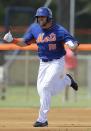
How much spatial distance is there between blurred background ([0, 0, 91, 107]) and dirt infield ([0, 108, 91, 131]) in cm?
159

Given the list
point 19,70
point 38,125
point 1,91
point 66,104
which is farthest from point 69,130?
point 19,70

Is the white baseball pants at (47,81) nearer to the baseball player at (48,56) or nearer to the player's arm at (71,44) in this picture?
the baseball player at (48,56)

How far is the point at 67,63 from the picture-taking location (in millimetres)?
17344

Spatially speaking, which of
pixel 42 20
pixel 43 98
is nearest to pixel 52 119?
pixel 43 98

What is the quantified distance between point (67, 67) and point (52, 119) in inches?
164

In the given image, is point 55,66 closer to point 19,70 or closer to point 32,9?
point 19,70

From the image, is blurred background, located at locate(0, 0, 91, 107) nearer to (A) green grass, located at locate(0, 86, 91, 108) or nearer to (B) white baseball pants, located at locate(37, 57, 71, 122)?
(A) green grass, located at locate(0, 86, 91, 108)

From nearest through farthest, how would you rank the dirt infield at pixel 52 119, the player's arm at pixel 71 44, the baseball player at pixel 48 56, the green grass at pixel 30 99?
the dirt infield at pixel 52 119 → the player's arm at pixel 71 44 → the baseball player at pixel 48 56 → the green grass at pixel 30 99

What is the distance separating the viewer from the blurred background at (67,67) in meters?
17.5

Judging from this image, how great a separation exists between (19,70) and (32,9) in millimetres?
3472

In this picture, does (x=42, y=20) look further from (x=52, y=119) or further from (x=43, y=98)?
(x=52, y=119)

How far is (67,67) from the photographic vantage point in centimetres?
1738

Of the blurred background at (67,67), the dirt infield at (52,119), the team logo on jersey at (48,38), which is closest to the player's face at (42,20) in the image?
the team logo on jersey at (48,38)

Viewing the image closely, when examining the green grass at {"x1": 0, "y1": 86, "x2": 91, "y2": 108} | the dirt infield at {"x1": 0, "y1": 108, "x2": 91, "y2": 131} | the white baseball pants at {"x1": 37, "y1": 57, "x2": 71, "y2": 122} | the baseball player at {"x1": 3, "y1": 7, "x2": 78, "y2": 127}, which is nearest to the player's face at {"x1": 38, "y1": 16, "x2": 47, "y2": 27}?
the baseball player at {"x1": 3, "y1": 7, "x2": 78, "y2": 127}
